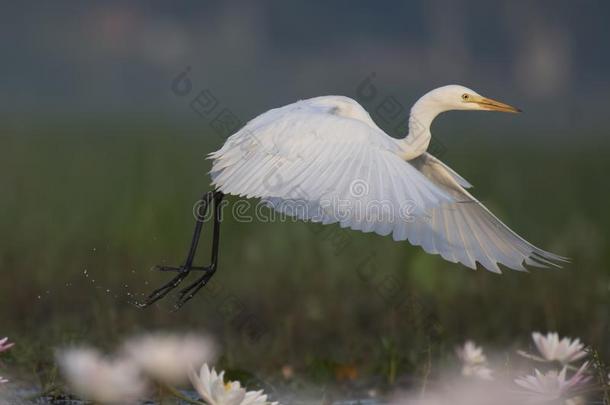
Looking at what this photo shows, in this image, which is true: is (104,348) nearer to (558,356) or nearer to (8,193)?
(558,356)

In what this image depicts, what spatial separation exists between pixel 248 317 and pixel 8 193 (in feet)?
10.7

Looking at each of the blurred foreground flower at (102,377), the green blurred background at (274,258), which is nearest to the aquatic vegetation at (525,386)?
the green blurred background at (274,258)

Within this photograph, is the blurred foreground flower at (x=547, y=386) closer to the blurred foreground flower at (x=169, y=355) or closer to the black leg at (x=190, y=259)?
the blurred foreground flower at (x=169, y=355)

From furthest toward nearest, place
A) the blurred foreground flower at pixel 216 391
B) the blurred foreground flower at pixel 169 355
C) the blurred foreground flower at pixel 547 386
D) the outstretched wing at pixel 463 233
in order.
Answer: the outstretched wing at pixel 463 233, the blurred foreground flower at pixel 547 386, the blurred foreground flower at pixel 216 391, the blurred foreground flower at pixel 169 355

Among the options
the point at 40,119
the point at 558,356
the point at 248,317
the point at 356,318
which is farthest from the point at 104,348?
the point at 40,119

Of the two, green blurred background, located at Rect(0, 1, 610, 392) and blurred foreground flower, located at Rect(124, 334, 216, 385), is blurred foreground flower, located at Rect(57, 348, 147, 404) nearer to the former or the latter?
Answer: blurred foreground flower, located at Rect(124, 334, 216, 385)

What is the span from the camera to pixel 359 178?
321 centimetres

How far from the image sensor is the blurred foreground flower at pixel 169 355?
2383 millimetres

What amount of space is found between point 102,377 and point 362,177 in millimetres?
1014

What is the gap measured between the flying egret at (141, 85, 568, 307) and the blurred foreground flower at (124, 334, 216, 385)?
80cm

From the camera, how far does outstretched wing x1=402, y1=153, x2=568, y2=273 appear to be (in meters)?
3.94

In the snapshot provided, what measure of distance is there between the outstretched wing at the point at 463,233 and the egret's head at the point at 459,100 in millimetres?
195

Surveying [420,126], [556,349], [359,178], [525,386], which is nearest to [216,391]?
[525,386]

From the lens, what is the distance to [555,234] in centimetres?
743
